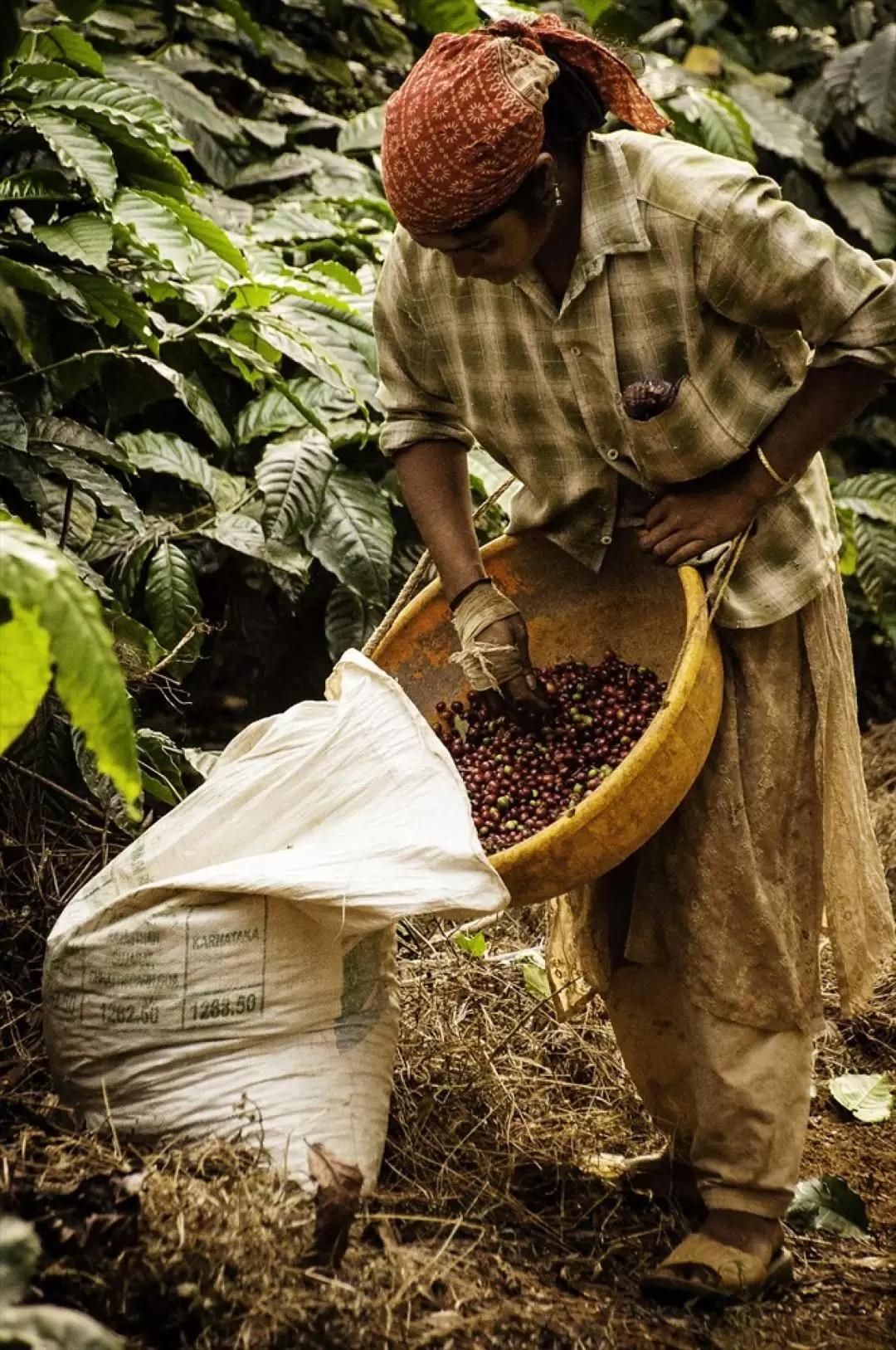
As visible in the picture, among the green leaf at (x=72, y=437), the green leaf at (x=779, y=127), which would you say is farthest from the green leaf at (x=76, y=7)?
the green leaf at (x=779, y=127)

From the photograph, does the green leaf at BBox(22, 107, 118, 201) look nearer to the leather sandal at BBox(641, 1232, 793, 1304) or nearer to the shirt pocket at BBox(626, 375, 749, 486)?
the shirt pocket at BBox(626, 375, 749, 486)

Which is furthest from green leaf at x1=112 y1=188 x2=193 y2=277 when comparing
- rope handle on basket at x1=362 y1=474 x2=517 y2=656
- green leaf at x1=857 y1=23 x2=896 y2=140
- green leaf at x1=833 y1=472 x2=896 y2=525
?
green leaf at x1=857 y1=23 x2=896 y2=140

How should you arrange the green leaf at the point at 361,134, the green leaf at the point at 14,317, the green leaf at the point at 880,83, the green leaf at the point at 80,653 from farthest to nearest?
the green leaf at the point at 880,83 → the green leaf at the point at 361,134 → the green leaf at the point at 14,317 → the green leaf at the point at 80,653

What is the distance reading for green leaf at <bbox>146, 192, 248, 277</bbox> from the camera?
100 inches

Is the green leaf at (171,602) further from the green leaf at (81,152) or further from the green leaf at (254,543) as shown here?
the green leaf at (81,152)

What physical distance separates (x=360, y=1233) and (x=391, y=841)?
18.5 inches

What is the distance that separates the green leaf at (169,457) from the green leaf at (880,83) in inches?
127

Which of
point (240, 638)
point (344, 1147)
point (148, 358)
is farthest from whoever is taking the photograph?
point (240, 638)

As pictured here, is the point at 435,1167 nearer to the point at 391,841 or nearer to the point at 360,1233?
the point at 360,1233

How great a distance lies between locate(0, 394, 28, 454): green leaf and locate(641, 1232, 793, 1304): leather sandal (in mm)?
1559

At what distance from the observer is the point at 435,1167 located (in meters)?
2.00

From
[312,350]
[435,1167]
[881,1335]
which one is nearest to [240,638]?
Result: [312,350]

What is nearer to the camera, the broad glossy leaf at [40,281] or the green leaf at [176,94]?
the broad glossy leaf at [40,281]

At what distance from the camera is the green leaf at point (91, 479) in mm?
2385
